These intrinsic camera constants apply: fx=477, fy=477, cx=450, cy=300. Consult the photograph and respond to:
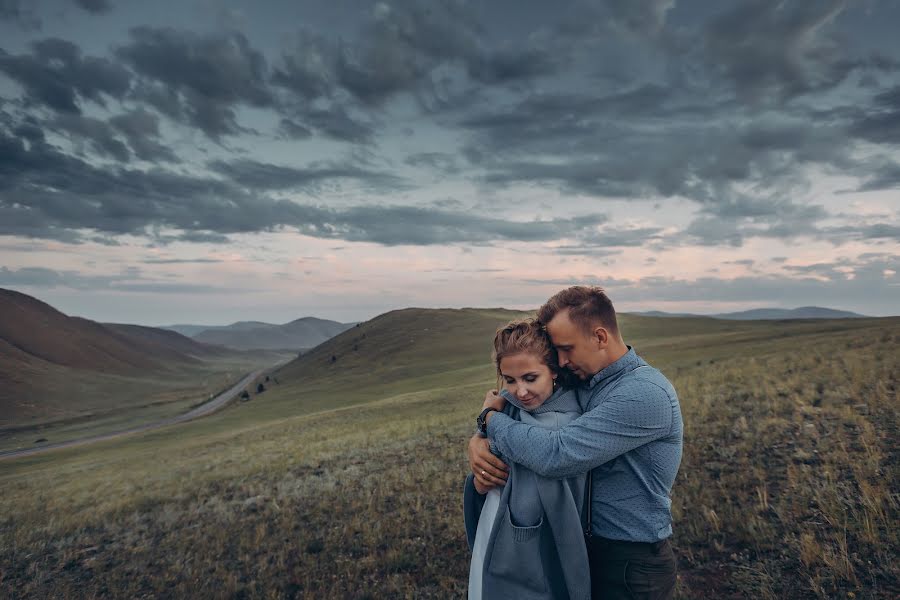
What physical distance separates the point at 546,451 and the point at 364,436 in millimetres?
17460

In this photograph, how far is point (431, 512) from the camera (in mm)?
9070

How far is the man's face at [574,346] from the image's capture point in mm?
3133

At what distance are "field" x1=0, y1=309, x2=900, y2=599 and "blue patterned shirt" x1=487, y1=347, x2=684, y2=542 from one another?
3.90 metres

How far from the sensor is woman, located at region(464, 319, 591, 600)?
2.79 m

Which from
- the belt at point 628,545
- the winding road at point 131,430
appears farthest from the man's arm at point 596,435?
the winding road at point 131,430

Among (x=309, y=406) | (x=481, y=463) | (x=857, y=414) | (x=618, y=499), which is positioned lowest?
(x=309, y=406)

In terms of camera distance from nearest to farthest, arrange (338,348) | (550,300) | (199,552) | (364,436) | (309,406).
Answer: (550,300), (199,552), (364,436), (309,406), (338,348)

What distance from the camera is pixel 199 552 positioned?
344 inches

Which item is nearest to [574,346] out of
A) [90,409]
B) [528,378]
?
[528,378]

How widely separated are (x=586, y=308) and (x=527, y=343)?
1.48 feet

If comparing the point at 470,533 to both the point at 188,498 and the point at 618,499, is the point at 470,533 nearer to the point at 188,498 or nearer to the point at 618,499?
the point at 618,499

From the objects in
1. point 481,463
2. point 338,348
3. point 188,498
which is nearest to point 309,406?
point 188,498

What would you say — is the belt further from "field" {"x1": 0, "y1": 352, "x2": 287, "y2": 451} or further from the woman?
"field" {"x1": 0, "y1": 352, "x2": 287, "y2": 451}

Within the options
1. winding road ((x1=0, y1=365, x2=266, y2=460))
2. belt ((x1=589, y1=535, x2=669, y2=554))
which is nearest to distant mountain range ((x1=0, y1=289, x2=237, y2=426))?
winding road ((x1=0, y1=365, x2=266, y2=460))
